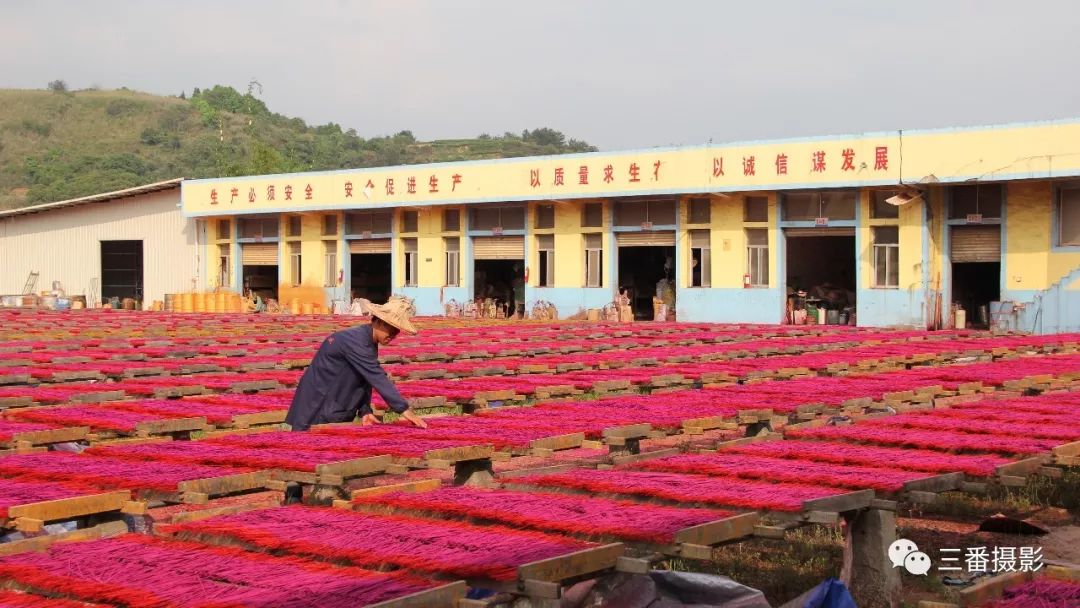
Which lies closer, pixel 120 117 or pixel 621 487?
pixel 621 487

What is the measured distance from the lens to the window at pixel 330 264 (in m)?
40.7

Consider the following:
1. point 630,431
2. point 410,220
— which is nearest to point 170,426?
point 630,431

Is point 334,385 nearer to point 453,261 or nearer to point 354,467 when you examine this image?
point 354,467

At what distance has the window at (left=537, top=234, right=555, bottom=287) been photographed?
36.2 meters

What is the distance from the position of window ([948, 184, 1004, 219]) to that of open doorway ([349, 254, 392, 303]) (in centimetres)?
1941

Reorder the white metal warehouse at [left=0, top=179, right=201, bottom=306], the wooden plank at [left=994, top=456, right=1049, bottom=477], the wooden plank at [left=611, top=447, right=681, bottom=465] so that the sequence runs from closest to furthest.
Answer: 1. the wooden plank at [left=994, top=456, right=1049, bottom=477]
2. the wooden plank at [left=611, top=447, right=681, bottom=465]
3. the white metal warehouse at [left=0, top=179, right=201, bottom=306]

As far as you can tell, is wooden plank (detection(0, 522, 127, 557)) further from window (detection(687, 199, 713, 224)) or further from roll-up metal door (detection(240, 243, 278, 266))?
roll-up metal door (detection(240, 243, 278, 266))

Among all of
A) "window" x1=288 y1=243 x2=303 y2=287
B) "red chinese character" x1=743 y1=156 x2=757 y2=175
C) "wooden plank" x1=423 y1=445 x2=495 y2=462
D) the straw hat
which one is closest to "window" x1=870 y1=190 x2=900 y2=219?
"red chinese character" x1=743 y1=156 x2=757 y2=175

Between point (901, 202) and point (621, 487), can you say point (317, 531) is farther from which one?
point (901, 202)

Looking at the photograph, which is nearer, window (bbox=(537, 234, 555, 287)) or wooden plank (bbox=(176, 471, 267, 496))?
wooden plank (bbox=(176, 471, 267, 496))

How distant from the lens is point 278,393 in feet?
39.5

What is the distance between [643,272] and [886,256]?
388 inches

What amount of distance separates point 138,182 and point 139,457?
8612 cm

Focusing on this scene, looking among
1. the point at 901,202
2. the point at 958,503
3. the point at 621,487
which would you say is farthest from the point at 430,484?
the point at 901,202
